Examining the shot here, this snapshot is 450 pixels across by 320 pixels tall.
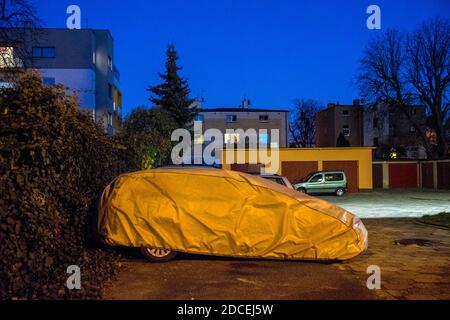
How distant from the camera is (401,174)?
40750 millimetres

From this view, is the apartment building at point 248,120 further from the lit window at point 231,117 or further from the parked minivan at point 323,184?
the parked minivan at point 323,184

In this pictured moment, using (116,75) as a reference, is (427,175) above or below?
below

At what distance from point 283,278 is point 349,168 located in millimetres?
28468

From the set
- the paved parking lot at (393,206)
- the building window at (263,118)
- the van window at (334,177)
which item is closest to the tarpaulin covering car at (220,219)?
the paved parking lot at (393,206)

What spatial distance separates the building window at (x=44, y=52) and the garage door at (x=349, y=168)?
931 inches

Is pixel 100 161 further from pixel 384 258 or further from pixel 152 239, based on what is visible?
pixel 384 258

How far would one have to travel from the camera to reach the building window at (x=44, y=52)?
40031 mm

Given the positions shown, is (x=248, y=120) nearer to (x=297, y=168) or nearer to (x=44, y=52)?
(x=297, y=168)

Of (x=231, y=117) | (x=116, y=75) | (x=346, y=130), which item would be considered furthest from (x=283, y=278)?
(x=346, y=130)

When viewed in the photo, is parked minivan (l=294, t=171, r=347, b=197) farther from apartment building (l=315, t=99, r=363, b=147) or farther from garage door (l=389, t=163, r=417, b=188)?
apartment building (l=315, t=99, r=363, b=147)

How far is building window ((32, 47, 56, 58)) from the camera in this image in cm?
4003

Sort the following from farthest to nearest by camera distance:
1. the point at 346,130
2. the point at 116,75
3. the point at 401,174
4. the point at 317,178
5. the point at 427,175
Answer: the point at 346,130 < the point at 116,75 < the point at 401,174 < the point at 427,175 < the point at 317,178

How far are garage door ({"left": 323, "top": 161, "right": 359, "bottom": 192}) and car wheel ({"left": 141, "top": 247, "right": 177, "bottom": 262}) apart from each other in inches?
1087
